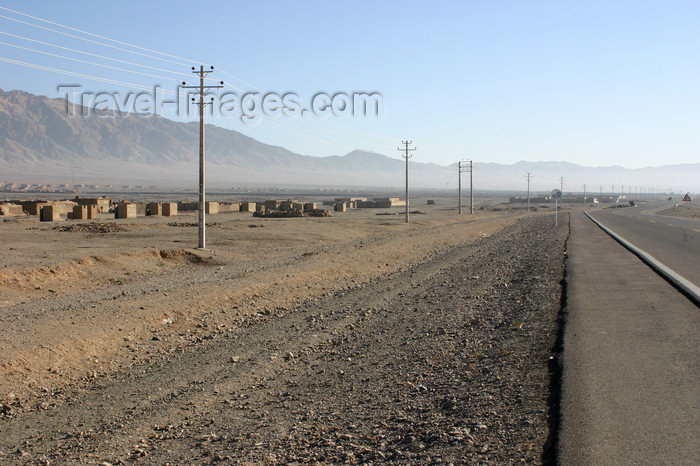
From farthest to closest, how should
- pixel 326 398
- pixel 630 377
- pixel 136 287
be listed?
pixel 136 287 → pixel 326 398 → pixel 630 377

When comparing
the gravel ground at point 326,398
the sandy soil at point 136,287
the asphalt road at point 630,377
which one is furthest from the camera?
the sandy soil at point 136,287

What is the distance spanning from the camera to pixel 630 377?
7.16 m

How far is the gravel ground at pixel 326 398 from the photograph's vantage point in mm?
6285

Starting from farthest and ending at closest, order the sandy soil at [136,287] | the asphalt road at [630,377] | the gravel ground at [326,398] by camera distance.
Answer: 1. the sandy soil at [136,287]
2. the gravel ground at [326,398]
3. the asphalt road at [630,377]

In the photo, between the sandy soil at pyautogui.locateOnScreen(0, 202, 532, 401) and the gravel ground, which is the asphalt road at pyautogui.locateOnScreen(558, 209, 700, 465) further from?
the sandy soil at pyautogui.locateOnScreen(0, 202, 532, 401)

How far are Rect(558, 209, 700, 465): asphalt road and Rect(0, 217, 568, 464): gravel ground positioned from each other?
372mm

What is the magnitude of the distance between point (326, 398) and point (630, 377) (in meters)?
3.78

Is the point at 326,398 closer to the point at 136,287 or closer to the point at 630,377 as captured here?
the point at 630,377

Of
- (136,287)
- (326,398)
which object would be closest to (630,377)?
(326,398)

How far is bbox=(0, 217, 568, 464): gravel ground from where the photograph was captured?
6.29 meters

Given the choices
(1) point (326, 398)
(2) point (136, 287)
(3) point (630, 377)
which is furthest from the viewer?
(2) point (136, 287)

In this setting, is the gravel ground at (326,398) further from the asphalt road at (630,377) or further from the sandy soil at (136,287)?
the sandy soil at (136,287)

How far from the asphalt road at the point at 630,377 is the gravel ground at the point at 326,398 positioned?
37 centimetres

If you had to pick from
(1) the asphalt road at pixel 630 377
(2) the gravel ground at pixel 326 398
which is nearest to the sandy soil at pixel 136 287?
(2) the gravel ground at pixel 326 398
